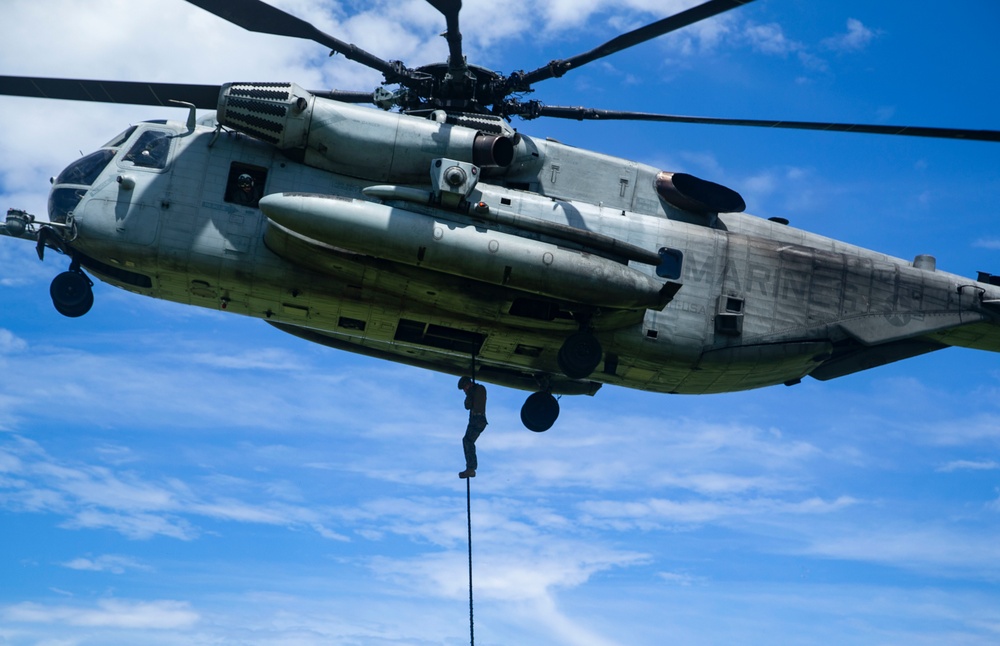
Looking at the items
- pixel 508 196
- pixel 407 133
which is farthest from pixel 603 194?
pixel 407 133

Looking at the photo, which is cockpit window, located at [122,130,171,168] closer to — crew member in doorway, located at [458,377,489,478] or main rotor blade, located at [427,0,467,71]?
main rotor blade, located at [427,0,467,71]

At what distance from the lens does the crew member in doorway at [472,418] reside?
67.0 ft

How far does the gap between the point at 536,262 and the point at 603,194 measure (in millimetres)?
2812

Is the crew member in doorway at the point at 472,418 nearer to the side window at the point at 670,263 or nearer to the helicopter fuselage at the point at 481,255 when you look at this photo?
the helicopter fuselage at the point at 481,255

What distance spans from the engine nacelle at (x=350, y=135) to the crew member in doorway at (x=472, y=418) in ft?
14.3

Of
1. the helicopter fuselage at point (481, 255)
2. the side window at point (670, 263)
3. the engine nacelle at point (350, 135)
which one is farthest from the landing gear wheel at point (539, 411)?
the engine nacelle at point (350, 135)

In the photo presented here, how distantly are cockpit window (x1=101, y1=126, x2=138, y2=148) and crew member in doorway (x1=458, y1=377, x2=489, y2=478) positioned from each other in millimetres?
7389

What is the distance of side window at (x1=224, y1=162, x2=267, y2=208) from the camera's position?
18.8 metres

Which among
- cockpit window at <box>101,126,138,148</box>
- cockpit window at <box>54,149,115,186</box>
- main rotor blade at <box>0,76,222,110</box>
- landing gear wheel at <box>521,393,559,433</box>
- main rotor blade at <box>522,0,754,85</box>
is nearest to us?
main rotor blade at <box>522,0,754,85</box>

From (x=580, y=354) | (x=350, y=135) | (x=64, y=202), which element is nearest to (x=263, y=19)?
(x=350, y=135)

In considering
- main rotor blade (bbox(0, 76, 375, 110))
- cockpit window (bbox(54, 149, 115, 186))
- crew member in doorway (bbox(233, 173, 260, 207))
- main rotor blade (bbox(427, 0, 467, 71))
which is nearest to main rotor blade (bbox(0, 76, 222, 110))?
main rotor blade (bbox(0, 76, 375, 110))

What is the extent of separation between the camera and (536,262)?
17.8 m

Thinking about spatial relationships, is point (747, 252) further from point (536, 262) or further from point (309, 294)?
point (309, 294)

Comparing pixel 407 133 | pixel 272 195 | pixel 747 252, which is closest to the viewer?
pixel 272 195
